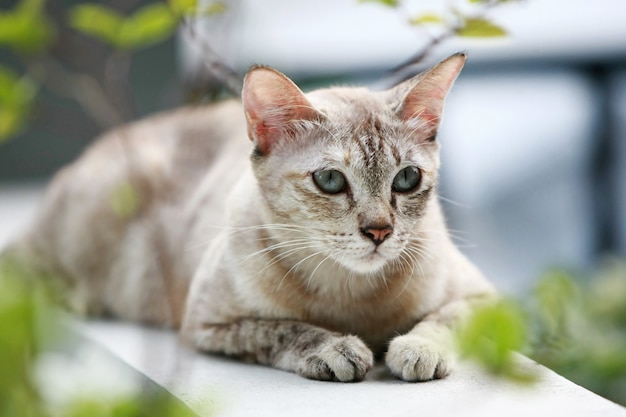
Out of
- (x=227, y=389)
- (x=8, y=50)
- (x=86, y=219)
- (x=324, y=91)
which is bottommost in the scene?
(x=227, y=389)

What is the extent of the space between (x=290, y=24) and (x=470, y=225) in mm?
1320

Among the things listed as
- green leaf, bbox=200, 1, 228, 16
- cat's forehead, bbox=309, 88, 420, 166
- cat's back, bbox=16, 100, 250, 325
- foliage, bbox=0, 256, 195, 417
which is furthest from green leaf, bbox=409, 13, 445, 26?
foliage, bbox=0, 256, 195, 417

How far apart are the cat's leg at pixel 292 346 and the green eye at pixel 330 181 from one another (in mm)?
261

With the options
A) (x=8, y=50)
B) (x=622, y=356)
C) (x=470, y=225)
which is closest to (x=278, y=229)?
(x=622, y=356)

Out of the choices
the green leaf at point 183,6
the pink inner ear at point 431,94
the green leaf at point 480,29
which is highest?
the green leaf at point 183,6

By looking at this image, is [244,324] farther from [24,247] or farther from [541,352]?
[24,247]

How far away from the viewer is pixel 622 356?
57.3 inches

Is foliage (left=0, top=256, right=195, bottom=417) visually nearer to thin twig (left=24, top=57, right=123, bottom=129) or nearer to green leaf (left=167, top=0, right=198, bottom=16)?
thin twig (left=24, top=57, right=123, bottom=129)

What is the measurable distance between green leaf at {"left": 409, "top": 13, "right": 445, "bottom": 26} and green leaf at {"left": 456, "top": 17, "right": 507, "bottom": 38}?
38 mm

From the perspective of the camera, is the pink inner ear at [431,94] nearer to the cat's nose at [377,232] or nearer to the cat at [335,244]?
the cat at [335,244]

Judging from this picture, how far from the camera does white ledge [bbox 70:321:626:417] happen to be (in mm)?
1104

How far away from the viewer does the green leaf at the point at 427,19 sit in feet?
4.09

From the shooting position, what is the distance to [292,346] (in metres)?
1.37

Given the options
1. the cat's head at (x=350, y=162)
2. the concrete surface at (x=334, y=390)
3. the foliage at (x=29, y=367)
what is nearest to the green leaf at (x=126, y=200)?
the concrete surface at (x=334, y=390)
